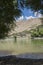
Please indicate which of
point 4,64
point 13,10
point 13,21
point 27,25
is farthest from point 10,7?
point 27,25

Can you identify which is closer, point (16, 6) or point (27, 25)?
point (16, 6)

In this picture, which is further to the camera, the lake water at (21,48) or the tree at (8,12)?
the lake water at (21,48)

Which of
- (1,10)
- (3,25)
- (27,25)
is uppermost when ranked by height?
(1,10)

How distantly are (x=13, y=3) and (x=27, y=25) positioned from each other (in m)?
48.0

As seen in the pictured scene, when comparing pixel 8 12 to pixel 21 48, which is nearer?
pixel 8 12

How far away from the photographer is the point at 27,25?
55656mm

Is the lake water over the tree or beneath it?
beneath

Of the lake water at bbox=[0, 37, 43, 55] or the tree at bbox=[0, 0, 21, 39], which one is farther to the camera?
the lake water at bbox=[0, 37, 43, 55]

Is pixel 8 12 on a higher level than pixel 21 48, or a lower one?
higher

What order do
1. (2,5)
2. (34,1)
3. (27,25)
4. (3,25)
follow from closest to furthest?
(34,1)
(2,5)
(3,25)
(27,25)

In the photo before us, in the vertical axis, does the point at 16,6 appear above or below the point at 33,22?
above

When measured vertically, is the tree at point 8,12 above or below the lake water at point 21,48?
above

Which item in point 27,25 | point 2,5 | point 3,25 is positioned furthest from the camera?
point 27,25

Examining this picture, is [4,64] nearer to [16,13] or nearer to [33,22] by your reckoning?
[16,13]
